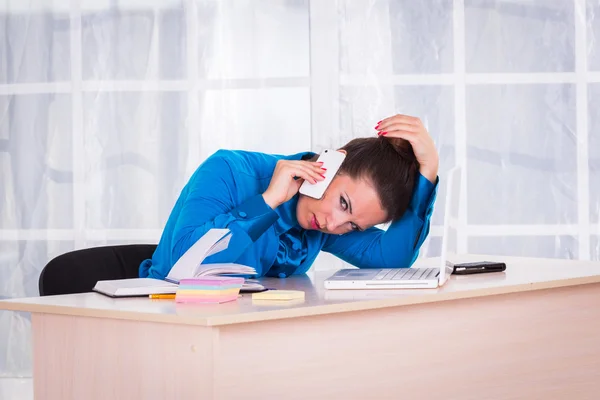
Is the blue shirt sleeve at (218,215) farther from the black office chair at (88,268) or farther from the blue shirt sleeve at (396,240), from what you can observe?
the blue shirt sleeve at (396,240)

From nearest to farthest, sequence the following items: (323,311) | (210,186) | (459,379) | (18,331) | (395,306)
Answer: (323,311) → (395,306) → (459,379) → (210,186) → (18,331)

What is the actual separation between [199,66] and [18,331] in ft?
4.46

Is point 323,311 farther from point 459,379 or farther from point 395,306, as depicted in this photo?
point 459,379

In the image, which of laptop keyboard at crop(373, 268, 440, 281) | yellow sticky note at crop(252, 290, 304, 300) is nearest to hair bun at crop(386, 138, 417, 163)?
laptop keyboard at crop(373, 268, 440, 281)

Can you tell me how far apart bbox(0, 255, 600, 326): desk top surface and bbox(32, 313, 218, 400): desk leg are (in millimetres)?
25

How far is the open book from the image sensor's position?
5.50ft

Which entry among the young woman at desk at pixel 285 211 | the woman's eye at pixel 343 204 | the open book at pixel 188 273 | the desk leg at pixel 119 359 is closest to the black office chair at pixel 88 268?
the young woman at desk at pixel 285 211

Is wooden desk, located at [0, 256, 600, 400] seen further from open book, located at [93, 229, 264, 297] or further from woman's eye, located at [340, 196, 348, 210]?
woman's eye, located at [340, 196, 348, 210]

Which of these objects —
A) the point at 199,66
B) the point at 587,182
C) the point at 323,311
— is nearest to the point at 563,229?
the point at 587,182

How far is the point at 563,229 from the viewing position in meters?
3.48

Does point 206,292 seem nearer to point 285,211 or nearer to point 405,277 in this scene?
point 405,277

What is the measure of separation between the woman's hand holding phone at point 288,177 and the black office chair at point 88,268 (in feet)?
1.53

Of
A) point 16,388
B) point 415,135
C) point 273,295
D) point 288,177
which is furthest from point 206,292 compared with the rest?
point 16,388

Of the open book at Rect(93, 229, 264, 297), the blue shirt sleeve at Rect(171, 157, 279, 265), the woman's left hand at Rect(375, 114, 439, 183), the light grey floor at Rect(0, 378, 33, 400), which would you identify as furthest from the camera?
the light grey floor at Rect(0, 378, 33, 400)
